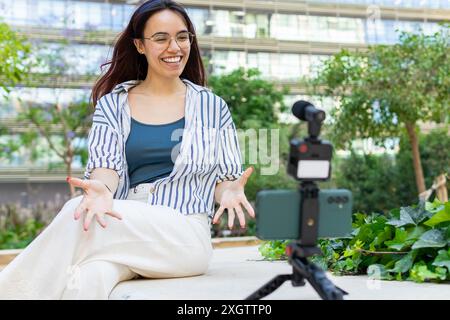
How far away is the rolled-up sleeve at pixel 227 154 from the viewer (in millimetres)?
2150

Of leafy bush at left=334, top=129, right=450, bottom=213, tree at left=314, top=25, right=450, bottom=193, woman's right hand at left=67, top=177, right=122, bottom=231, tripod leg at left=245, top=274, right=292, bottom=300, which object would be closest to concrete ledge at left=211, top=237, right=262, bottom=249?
tree at left=314, top=25, right=450, bottom=193

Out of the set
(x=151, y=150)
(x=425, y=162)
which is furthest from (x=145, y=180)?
(x=425, y=162)

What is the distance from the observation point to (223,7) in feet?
60.8

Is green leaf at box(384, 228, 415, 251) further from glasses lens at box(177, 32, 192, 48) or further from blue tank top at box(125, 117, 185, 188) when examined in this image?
glasses lens at box(177, 32, 192, 48)

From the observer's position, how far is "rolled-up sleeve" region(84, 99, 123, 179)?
2.02 m

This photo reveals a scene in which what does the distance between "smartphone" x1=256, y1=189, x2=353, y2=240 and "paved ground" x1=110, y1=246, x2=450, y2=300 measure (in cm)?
22

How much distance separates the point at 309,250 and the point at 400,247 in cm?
75

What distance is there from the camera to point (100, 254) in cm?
183

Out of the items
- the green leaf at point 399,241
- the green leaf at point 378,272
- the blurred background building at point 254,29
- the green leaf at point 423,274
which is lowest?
the green leaf at point 378,272

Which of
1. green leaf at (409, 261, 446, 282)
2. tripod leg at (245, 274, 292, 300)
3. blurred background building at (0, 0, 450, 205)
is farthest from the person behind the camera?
blurred background building at (0, 0, 450, 205)

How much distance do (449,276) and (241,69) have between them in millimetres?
12317

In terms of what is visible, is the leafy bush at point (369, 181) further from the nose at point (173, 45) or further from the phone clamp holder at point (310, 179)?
the phone clamp holder at point (310, 179)

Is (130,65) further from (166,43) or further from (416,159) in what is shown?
(416,159)

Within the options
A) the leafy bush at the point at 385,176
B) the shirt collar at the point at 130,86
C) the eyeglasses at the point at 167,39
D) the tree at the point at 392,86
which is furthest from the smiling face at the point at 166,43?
the leafy bush at the point at 385,176
